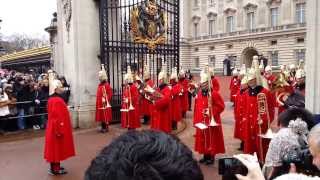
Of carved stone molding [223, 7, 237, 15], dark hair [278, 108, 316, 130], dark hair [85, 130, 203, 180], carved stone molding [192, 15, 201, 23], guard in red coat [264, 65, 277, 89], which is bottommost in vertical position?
dark hair [278, 108, 316, 130]

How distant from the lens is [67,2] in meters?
12.6

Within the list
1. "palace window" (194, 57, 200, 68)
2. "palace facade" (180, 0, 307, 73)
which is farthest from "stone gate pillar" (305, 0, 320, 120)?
"palace window" (194, 57, 200, 68)

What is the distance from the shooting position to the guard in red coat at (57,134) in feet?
24.0

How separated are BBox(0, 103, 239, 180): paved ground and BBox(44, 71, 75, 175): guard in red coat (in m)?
0.33

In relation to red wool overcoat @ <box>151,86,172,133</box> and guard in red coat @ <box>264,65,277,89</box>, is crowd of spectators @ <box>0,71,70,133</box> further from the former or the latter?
guard in red coat @ <box>264,65,277,89</box>

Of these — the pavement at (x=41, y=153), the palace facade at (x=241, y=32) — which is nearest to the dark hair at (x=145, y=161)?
the pavement at (x=41, y=153)

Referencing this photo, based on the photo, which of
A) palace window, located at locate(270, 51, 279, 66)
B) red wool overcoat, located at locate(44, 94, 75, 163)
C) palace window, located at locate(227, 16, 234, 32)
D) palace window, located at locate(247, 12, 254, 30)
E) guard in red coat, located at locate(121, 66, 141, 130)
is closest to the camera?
red wool overcoat, located at locate(44, 94, 75, 163)

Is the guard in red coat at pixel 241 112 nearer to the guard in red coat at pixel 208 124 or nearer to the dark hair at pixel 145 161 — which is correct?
the guard in red coat at pixel 208 124

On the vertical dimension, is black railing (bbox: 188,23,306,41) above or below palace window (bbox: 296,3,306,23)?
below

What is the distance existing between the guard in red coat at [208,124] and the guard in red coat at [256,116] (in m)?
0.53

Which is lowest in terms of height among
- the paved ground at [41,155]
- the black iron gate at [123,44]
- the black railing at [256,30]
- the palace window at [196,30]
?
the paved ground at [41,155]

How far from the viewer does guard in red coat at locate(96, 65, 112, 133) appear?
11547 mm

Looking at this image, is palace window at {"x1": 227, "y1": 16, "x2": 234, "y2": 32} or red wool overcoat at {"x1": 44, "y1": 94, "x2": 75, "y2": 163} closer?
red wool overcoat at {"x1": 44, "y1": 94, "x2": 75, "y2": 163}

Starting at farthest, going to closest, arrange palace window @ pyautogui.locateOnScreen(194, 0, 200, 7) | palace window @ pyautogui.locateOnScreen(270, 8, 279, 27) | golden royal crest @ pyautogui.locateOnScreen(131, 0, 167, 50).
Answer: palace window @ pyautogui.locateOnScreen(194, 0, 200, 7) < palace window @ pyautogui.locateOnScreen(270, 8, 279, 27) < golden royal crest @ pyautogui.locateOnScreen(131, 0, 167, 50)
